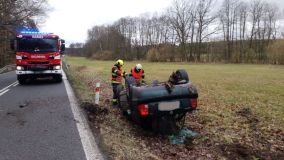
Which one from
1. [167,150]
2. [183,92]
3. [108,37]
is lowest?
[167,150]

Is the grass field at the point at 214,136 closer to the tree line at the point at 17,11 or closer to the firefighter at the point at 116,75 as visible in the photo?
the firefighter at the point at 116,75

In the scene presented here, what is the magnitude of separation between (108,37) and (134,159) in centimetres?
10639

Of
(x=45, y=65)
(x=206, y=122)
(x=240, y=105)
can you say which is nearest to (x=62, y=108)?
(x=206, y=122)

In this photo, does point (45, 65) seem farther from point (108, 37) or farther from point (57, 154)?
point (108, 37)

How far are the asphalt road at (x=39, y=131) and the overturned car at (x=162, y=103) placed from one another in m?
1.42

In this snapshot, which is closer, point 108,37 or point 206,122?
point 206,122

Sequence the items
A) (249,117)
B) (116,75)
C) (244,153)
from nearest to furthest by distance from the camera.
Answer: (244,153) → (249,117) → (116,75)

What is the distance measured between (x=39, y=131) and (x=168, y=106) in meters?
2.85

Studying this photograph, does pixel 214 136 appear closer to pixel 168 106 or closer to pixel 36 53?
pixel 168 106

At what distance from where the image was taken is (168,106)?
7.62m

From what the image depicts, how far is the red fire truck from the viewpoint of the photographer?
1834 cm

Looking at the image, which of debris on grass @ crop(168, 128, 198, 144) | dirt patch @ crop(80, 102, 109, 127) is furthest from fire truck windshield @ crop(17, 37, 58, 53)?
debris on grass @ crop(168, 128, 198, 144)

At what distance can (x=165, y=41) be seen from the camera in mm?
88125

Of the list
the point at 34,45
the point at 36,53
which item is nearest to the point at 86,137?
the point at 36,53
